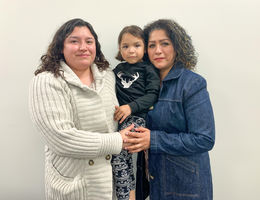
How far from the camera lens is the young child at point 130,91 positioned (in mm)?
1140

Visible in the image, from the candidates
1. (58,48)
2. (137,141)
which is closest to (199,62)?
(137,141)

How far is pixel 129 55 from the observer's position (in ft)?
4.09

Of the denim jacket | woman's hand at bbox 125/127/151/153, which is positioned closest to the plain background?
the denim jacket

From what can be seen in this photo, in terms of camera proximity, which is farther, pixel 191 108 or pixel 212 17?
pixel 212 17

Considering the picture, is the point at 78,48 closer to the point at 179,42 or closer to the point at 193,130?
the point at 179,42

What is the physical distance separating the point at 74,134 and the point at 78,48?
50 cm

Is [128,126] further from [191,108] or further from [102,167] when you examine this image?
[191,108]

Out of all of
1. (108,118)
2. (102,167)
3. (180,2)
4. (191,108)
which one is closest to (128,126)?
(108,118)

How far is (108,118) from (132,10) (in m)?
0.91

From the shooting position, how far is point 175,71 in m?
1.17

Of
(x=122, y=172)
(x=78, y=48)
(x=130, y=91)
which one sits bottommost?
(x=122, y=172)

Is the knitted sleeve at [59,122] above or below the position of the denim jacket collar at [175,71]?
below

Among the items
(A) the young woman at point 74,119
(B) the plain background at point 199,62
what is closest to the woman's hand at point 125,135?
(A) the young woman at point 74,119

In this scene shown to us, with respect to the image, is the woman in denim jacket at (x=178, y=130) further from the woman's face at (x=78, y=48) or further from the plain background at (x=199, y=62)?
the woman's face at (x=78, y=48)
